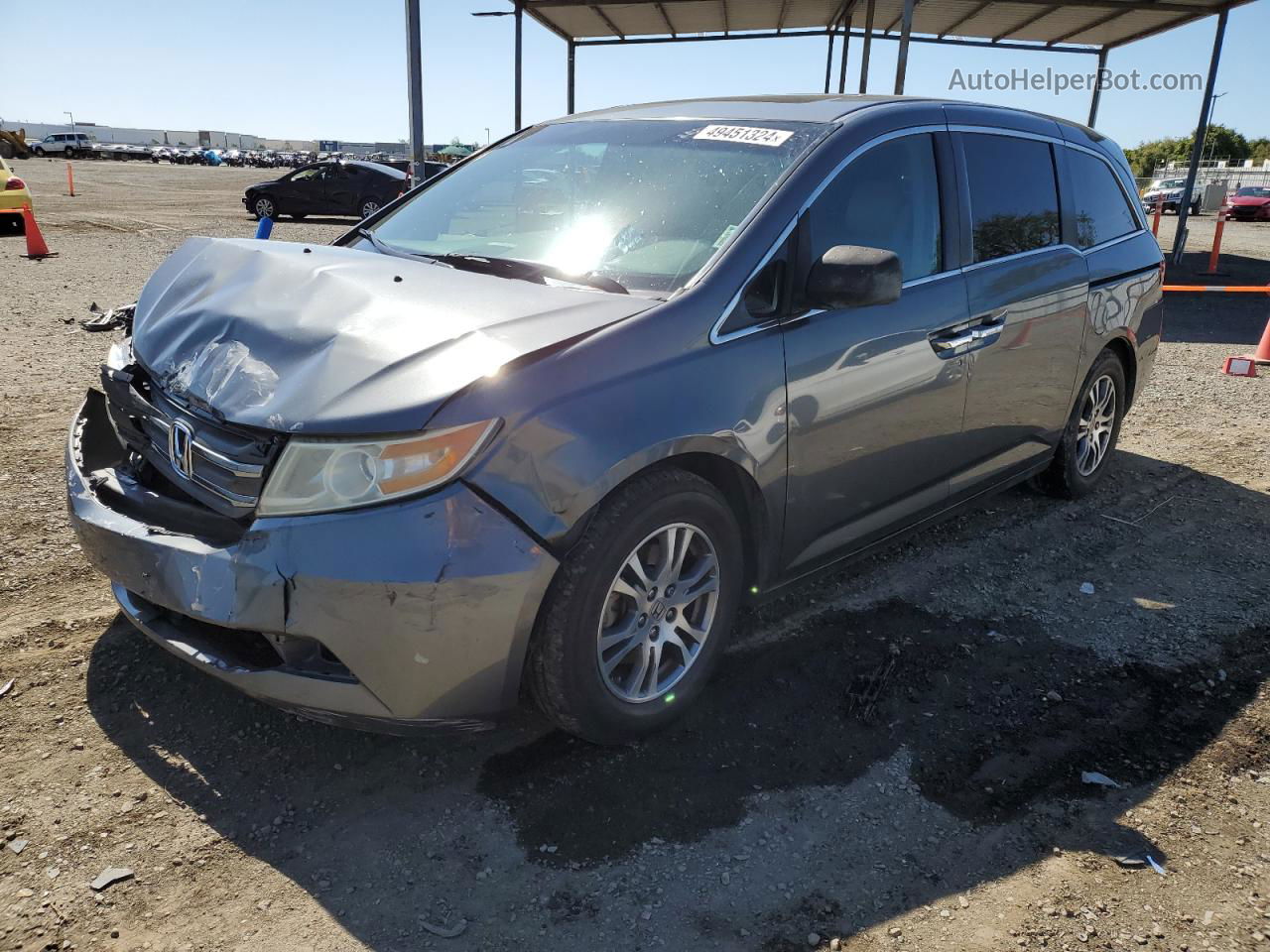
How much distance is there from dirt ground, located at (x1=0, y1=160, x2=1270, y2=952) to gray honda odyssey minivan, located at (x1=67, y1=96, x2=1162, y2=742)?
33cm

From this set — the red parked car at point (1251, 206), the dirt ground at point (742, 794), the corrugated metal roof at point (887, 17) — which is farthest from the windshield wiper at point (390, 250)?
the red parked car at point (1251, 206)

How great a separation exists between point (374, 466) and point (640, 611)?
880 millimetres

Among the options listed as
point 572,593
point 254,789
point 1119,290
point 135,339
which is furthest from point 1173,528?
point 135,339

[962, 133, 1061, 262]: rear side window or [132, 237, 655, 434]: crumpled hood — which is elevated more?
[962, 133, 1061, 262]: rear side window

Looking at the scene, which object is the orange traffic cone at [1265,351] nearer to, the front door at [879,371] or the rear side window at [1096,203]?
the rear side window at [1096,203]

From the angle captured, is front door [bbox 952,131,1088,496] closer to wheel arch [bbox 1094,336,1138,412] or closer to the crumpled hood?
wheel arch [bbox 1094,336,1138,412]

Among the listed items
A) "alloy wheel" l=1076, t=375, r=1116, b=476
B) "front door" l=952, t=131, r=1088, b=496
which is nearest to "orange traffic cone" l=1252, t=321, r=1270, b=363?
"alloy wheel" l=1076, t=375, r=1116, b=476

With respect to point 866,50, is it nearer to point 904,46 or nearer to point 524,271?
point 904,46

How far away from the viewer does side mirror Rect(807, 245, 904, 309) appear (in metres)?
2.81

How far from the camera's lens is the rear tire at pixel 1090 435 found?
15.6 ft

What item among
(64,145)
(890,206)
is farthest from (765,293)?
(64,145)

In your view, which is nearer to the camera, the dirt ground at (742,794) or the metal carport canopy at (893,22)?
the dirt ground at (742,794)

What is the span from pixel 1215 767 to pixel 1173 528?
2.22 m

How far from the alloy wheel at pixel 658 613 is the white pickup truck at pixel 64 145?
231 ft
